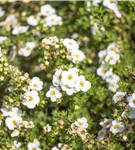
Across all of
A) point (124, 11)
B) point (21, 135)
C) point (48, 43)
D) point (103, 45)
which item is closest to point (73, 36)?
point (103, 45)

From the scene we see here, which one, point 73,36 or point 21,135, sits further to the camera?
point 73,36

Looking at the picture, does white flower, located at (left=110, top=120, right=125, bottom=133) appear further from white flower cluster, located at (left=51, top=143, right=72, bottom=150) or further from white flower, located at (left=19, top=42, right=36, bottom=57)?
white flower, located at (left=19, top=42, right=36, bottom=57)

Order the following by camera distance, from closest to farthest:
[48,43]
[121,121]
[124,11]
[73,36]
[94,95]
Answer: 1. [121,121]
2. [48,43]
3. [94,95]
4. [124,11]
5. [73,36]

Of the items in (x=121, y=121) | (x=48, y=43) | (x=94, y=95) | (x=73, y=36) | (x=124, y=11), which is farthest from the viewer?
(x=73, y=36)

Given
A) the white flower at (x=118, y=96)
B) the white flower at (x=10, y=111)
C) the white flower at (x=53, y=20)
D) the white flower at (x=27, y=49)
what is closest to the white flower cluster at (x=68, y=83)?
the white flower at (x=118, y=96)

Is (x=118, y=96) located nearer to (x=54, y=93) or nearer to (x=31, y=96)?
(x=54, y=93)

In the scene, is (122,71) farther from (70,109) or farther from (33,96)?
(33,96)

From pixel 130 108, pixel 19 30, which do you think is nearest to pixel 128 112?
pixel 130 108
